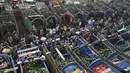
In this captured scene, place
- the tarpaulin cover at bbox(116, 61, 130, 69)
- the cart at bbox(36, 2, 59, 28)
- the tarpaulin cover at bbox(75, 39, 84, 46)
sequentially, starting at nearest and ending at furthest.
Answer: the tarpaulin cover at bbox(116, 61, 130, 69) → the tarpaulin cover at bbox(75, 39, 84, 46) → the cart at bbox(36, 2, 59, 28)

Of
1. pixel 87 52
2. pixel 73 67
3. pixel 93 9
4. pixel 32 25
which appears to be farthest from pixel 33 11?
pixel 73 67

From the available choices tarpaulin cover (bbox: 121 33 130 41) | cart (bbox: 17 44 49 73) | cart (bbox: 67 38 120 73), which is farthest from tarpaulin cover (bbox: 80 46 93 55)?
tarpaulin cover (bbox: 121 33 130 41)

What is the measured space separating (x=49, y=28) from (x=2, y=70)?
6.13 m

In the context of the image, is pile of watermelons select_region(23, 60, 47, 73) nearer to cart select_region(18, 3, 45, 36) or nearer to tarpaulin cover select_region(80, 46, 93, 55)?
tarpaulin cover select_region(80, 46, 93, 55)

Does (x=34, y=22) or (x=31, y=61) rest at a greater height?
(x=34, y=22)

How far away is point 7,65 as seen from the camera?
846 cm

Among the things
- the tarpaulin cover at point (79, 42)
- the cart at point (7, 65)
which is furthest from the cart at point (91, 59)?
the cart at point (7, 65)

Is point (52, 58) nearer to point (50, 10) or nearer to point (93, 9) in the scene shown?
point (50, 10)

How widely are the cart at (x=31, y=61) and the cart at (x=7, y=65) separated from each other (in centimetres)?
33

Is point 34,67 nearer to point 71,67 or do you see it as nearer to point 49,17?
point 71,67

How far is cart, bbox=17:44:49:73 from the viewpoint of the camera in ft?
27.8

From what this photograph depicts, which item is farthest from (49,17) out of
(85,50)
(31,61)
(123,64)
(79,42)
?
(123,64)

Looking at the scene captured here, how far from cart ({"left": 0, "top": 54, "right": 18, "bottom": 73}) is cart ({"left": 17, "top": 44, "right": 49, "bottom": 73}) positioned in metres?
0.33

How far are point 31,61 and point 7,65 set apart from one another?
1.18 metres
